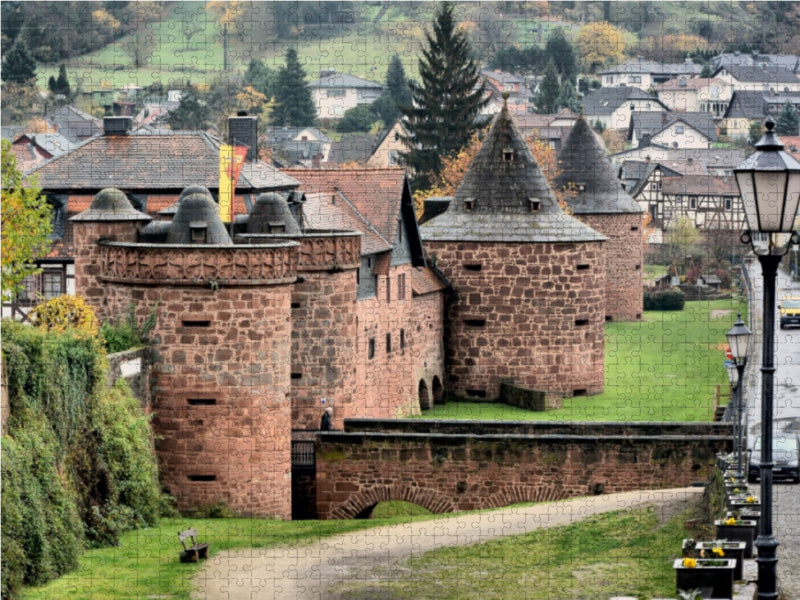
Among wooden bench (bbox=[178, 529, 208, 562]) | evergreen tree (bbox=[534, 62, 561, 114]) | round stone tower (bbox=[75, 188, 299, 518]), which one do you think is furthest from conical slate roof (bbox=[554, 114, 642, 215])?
wooden bench (bbox=[178, 529, 208, 562])

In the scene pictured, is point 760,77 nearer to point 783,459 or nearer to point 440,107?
point 440,107

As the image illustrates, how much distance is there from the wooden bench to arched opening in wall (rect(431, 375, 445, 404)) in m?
25.3

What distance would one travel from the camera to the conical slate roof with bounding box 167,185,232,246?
43.6 metres

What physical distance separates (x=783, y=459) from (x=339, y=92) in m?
47.8

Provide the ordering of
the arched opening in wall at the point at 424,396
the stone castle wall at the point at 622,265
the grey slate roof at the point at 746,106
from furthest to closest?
the stone castle wall at the point at 622,265
the grey slate roof at the point at 746,106
the arched opening in wall at the point at 424,396

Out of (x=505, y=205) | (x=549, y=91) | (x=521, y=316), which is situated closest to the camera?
(x=521, y=316)

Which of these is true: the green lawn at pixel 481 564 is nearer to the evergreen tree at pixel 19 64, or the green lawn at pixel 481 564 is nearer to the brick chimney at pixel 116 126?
the brick chimney at pixel 116 126

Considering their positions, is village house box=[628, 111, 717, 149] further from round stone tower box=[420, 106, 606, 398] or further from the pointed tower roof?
round stone tower box=[420, 106, 606, 398]

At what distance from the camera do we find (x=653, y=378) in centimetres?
6488

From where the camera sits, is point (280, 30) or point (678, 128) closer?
point (280, 30)

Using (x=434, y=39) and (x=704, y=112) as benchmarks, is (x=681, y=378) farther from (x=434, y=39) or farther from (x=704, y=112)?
(x=434, y=39)

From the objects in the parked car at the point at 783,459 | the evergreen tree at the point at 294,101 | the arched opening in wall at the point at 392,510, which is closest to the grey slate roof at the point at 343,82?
the evergreen tree at the point at 294,101

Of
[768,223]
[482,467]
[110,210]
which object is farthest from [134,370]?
[768,223]

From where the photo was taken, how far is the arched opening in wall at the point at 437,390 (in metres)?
63.0
